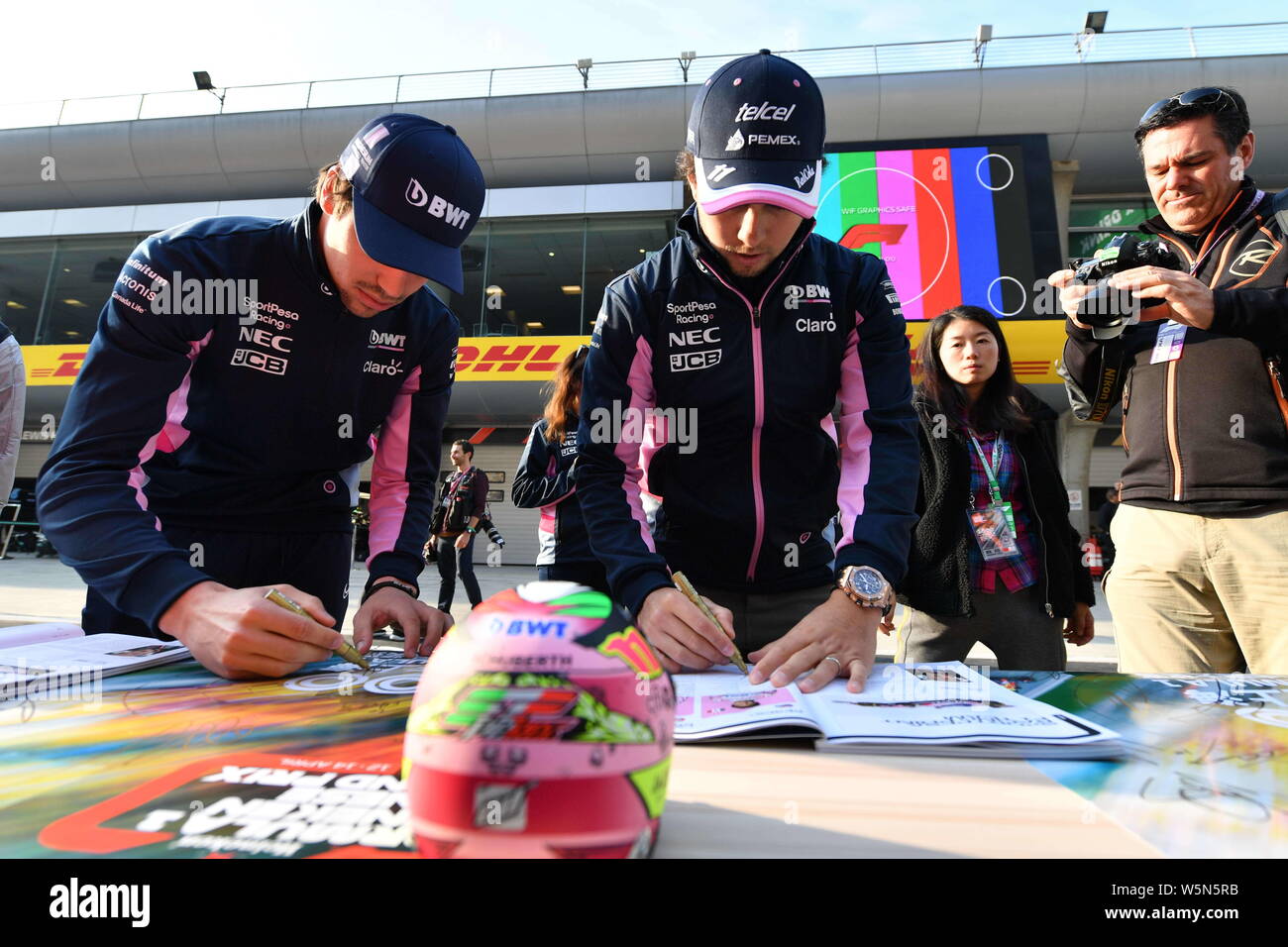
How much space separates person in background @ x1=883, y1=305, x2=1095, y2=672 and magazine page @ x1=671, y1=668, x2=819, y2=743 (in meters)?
1.22

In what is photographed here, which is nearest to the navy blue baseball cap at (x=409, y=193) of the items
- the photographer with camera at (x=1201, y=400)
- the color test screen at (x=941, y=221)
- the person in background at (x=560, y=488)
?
the photographer with camera at (x=1201, y=400)

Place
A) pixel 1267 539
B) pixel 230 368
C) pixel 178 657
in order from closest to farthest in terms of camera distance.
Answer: pixel 178 657, pixel 230 368, pixel 1267 539

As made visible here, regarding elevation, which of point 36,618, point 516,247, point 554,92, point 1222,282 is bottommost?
point 36,618

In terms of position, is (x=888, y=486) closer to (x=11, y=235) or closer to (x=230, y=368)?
(x=230, y=368)

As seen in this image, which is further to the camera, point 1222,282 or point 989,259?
point 989,259

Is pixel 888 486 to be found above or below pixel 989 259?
below

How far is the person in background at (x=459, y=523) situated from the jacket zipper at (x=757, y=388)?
14.8 feet

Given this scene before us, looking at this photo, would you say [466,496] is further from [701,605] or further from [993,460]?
[701,605]

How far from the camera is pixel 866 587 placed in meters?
1.05

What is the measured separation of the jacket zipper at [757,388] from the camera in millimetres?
1301

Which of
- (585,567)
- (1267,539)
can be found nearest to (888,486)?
(1267,539)

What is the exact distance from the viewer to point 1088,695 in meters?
0.96

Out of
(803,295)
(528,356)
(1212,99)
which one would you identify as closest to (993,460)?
(1212,99)

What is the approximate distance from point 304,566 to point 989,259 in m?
9.07
